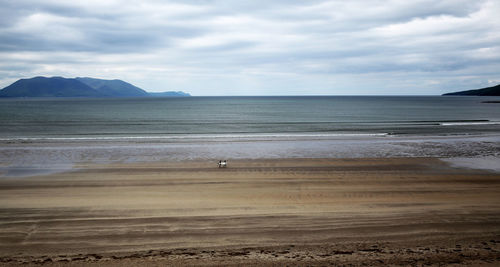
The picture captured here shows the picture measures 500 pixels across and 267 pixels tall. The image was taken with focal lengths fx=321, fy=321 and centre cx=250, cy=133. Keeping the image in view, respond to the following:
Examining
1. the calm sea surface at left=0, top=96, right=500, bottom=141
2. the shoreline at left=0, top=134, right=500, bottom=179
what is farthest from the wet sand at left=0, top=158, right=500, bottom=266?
the calm sea surface at left=0, top=96, right=500, bottom=141

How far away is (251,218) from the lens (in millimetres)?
9266

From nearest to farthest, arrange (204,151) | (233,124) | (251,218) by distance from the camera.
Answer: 1. (251,218)
2. (204,151)
3. (233,124)

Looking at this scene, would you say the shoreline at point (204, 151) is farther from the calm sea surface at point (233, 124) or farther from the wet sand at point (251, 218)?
the calm sea surface at point (233, 124)

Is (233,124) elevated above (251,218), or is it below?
above

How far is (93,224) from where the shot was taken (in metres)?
8.84

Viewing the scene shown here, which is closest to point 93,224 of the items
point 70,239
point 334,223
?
point 70,239

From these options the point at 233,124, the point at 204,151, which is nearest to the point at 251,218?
the point at 204,151

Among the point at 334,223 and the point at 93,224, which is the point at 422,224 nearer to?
the point at 334,223

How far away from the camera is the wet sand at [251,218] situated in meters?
6.98

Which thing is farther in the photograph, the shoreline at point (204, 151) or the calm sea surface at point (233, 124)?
the calm sea surface at point (233, 124)

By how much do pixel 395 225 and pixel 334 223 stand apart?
160cm

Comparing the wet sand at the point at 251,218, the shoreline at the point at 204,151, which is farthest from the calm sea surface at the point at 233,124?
the wet sand at the point at 251,218

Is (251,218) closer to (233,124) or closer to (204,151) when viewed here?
(204,151)

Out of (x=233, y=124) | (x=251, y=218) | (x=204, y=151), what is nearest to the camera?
(x=251, y=218)
